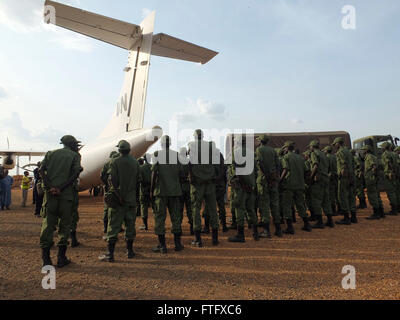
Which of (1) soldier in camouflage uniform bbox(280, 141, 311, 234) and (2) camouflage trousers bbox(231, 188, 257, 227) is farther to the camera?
(1) soldier in camouflage uniform bbox(280, 141, 311, 234)

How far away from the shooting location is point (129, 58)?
9734 millimetres

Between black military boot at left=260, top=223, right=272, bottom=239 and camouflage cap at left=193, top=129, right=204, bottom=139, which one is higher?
camouflage cap at left=193, top=129, right=204, bottom=139

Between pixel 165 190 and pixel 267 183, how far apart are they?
243cm

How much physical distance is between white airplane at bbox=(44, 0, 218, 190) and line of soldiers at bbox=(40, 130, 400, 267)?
6.63 feet

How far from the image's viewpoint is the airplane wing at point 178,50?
9727 millimetres

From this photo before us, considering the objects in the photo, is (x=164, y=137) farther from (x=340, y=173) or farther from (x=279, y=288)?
(x=340, y=173)

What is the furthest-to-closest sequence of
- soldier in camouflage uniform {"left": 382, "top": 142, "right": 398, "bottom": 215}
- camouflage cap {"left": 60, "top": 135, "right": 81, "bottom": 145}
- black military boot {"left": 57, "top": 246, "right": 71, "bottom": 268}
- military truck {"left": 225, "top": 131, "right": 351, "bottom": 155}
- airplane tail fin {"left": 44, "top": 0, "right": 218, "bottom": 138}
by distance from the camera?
military truck {"left": 225, "top": 131, "right": 351, "bottom": 155} → soldier in camouflage uniform {"left": 382, "top": 142, "right": 398, "bottom": 215} → airplane tail fin {"left": 44, "top": 0, "right": 218, "bottom": 138} → camouflage cap {"left": 60, "top": 135, "right": 81, "bottom": 145} → black military boot {"left": 57, "top": 246, "right": 71, "bottom": 268}

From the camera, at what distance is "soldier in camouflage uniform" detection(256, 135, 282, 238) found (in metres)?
5.69

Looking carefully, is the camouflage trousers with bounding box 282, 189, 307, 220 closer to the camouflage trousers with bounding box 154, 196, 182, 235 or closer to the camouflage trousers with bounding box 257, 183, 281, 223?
the camouflage trousers with bounding box 257, 183, 281, 223

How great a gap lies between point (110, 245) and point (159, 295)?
1602 mm

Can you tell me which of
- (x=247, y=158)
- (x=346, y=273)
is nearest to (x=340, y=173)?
(x=247, y=158)

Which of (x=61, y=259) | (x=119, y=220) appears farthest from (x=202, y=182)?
(x=61, y=259)

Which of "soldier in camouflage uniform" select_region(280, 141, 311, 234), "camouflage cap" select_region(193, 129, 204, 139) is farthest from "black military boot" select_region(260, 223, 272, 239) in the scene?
"camouflage cap" select_region(193, 129, 204, 139)
